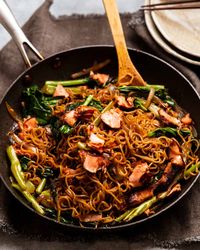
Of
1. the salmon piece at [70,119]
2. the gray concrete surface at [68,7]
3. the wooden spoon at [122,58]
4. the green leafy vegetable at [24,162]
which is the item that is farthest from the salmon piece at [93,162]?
the gray concrete surface at [68,7]

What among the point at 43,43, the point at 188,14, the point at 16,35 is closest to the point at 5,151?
the point at 16,35

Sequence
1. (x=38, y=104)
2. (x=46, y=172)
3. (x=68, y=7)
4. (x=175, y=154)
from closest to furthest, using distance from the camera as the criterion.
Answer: (x=175, y=154), (x=46, y=172), (x=38, y=104), (x=68, y=7)

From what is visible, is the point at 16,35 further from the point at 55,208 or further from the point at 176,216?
the point at 176,216

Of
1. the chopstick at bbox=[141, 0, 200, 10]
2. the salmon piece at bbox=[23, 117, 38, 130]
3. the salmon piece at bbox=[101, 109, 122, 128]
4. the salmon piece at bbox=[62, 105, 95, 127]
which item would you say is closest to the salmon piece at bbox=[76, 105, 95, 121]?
the salmon piece at bbox=[62, 105, 95, 127]

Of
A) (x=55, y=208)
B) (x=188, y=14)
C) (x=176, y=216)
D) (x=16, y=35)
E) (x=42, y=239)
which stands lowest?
(x=176, y=216)

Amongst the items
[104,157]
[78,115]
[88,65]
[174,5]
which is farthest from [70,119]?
[174,5]

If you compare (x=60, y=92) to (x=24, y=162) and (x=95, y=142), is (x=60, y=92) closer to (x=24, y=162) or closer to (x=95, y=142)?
(x=24, y=162)

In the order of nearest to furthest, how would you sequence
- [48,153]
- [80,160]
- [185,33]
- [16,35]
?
[80,160], [48,153], [16,35], [185,33]
